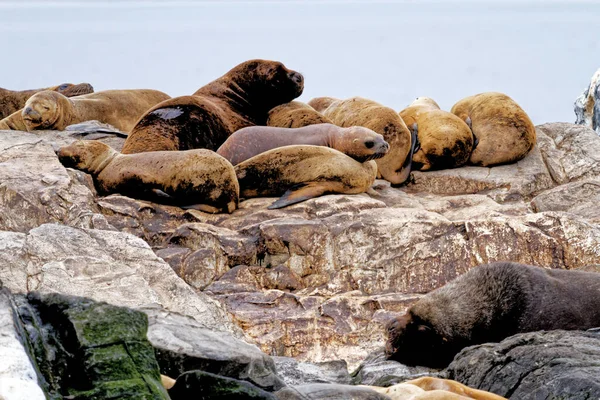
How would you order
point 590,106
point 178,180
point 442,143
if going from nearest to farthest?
point 178,180, point 442,143, point 590,106

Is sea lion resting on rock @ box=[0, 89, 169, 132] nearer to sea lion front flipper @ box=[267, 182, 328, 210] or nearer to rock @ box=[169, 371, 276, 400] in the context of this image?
sea lion front flipper @ box=[267, 182, 328, 210]

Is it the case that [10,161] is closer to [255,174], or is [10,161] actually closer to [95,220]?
[95,220]

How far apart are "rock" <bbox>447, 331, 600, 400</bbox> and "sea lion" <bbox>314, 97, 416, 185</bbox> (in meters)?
6.78

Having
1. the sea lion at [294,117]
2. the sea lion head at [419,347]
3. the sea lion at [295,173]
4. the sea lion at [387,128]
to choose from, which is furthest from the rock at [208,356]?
the sea lion at [294,117]

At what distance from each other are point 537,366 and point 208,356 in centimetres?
169

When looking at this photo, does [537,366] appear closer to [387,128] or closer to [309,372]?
[309,372]

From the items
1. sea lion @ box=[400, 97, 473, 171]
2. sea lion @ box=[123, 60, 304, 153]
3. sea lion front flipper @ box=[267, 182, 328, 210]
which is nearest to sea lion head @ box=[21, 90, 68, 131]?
sea lion @ box=[123, 60, 304, 153]

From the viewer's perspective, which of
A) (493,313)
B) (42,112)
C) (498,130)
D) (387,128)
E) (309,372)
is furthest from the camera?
(42,112)

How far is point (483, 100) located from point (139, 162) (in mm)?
6048

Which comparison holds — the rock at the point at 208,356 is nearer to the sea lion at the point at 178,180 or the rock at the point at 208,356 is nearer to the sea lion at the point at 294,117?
the sea lion at the point at 178,180

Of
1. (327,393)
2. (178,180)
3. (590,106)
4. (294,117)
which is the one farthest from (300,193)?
(590,106)

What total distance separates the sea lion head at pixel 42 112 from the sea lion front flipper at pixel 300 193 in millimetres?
5617

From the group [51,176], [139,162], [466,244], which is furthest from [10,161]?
[466,244]

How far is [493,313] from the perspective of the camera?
6.44m
